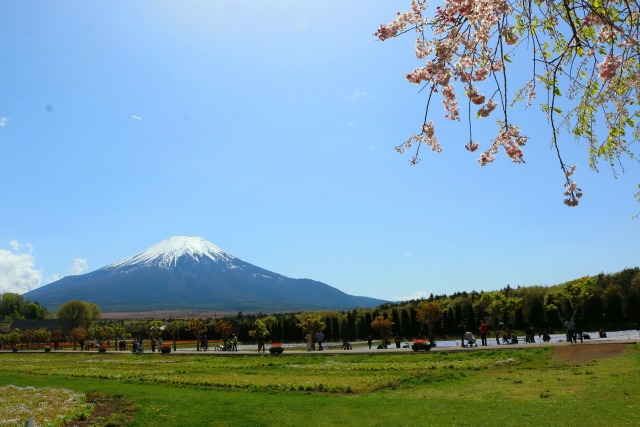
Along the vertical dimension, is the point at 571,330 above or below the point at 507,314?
below

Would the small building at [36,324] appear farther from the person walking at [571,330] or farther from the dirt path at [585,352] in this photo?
the dirt path at [585,352]

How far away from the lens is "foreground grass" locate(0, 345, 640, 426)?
11.0 m

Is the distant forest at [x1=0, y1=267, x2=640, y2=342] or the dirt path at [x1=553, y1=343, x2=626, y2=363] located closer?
the dirt path at [x1=553, y1=343, x2=626, y2=363]

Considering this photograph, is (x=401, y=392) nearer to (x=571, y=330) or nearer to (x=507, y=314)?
(x=571, y=330)

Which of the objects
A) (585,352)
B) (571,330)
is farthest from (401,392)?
(571,330)

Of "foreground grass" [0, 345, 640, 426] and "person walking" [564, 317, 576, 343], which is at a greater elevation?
"person walking" [564, 317, 576, 343]

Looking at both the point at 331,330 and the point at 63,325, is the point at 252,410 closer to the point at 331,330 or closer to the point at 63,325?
the point at 331,330

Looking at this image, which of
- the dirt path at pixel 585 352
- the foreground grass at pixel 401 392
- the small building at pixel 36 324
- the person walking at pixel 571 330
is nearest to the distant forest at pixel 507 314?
the person walking at pixel 571 330

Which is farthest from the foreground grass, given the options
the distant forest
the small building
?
the small building

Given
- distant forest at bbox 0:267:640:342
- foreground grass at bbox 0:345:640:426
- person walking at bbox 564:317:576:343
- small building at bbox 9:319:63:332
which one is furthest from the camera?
small building at bbox 9:319:63:332

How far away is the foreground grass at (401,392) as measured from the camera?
36.2ft

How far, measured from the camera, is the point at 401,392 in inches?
611

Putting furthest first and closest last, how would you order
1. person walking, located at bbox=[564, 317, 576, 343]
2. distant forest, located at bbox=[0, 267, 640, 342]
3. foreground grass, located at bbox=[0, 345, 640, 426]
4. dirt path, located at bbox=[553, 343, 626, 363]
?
1. distant forest, located at bbox=[0, 267, 640, 342]
2. person walking, located at bbox=[564, 317, 576, 343]
3. dirt path, located at bbox=[553, 343, 626, 363]
4. foreground grass, located at bbox=[0, 345, 640, 426]

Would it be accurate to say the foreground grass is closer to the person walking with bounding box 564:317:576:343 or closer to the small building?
the person walking with bounding box 564:317:576:343
